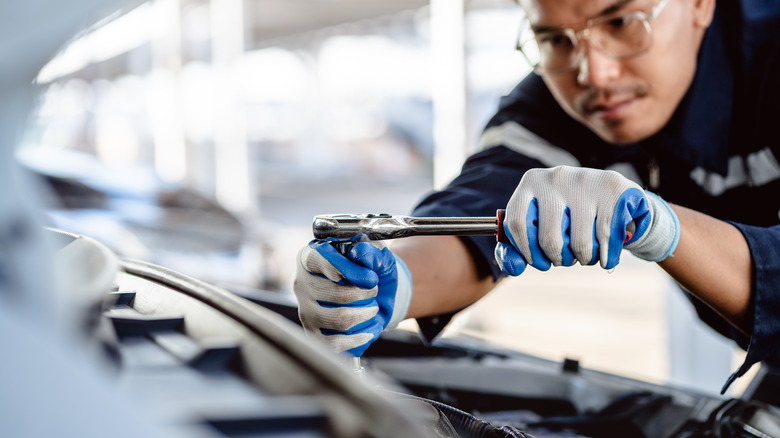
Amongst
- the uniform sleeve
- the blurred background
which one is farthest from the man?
the blurred background

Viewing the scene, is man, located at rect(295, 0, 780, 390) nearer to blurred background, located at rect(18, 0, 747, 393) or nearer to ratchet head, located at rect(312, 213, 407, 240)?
ratchet head, located at rect(312, 213, 407, 240)

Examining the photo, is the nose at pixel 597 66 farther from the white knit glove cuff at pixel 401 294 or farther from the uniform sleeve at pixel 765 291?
the white knit glove cuff at pixel 401 294

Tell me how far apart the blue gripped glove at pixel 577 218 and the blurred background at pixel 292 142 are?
44 centimetres

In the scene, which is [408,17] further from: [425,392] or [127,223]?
[425,392]

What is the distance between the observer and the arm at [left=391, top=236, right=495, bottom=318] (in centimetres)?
102

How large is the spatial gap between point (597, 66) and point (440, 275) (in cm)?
40

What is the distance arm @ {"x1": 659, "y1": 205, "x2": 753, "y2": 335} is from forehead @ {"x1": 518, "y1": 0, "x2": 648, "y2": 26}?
33cm

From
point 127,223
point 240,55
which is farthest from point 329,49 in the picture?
point 127,223

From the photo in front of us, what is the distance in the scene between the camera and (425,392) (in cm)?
109

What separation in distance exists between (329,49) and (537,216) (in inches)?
314

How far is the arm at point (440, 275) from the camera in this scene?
1.02 m

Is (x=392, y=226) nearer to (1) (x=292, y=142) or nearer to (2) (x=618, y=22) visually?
(2) (x=618, y=22)

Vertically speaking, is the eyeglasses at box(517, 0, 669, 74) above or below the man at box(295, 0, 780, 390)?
above

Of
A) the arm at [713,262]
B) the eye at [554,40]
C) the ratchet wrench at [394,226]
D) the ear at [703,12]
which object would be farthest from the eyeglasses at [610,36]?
the ratchet wrench at [394,226]
